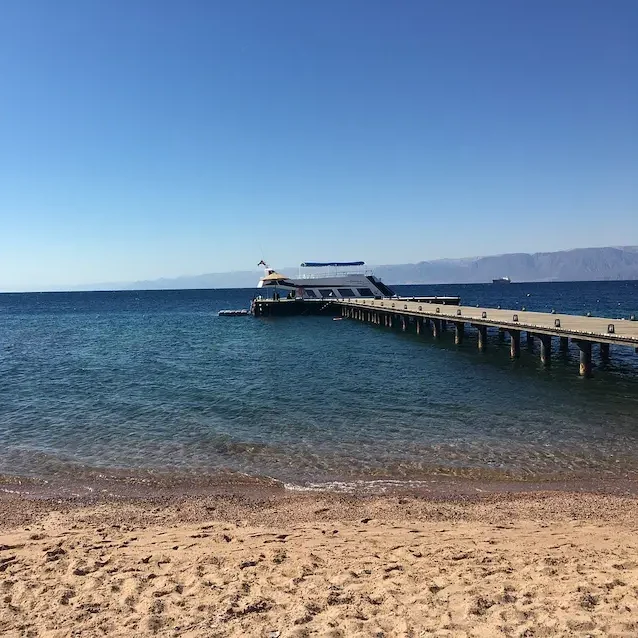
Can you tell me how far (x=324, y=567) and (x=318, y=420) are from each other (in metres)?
10.8

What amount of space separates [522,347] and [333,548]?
3442 cm

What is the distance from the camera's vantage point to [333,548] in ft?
28.8

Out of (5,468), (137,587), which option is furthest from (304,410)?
(137,587)

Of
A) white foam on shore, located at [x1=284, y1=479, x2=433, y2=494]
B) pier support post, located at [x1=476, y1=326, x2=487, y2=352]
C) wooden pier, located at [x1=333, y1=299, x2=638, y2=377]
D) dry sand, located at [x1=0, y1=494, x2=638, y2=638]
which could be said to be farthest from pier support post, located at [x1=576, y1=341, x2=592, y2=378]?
white foam on shore, located at [x1=284, y1=479, x2=433, y2=494]

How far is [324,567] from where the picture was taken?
26.1 feet

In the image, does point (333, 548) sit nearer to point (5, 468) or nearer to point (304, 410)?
point (5, 468)

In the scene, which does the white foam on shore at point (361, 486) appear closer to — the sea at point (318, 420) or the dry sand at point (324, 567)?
the sea at point (318, 420)

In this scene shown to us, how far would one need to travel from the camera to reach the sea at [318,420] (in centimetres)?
1372

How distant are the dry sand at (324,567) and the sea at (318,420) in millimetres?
1980

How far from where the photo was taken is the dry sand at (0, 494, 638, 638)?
20.8 ft

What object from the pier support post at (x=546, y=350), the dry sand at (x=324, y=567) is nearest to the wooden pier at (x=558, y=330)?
the pier support post at (x=546, y=350)

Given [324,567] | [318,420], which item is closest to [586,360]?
[318,420]

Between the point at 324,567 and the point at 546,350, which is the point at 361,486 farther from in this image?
the point at 546,350

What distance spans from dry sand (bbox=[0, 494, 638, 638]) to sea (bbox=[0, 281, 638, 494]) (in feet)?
6.50
